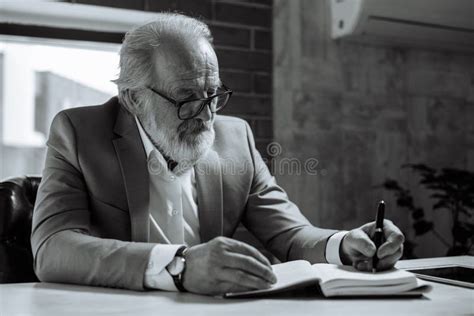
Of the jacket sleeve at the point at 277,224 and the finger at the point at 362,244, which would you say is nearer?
the finger at the point at 362,244

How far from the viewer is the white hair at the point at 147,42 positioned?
5.70 ft

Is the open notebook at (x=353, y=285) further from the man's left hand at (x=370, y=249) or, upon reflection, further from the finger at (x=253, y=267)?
the man's left hand at (x=370, y=249)

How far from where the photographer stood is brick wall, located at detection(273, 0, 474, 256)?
301 cm

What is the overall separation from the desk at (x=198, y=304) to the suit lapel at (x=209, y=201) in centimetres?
64

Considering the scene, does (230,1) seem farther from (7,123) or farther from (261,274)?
(261,274)

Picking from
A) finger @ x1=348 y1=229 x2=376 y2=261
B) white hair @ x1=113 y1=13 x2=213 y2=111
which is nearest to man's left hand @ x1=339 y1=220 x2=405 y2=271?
finger @ x1=348 y1=229 x2=376 y2=261

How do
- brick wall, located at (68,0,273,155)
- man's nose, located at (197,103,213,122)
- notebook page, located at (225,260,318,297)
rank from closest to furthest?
notebook page, located at (225,260,318,297) → man's nose, located at (197,103,213,122) → brick wall, located at (68,0,273,155)

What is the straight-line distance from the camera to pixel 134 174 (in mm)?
1643

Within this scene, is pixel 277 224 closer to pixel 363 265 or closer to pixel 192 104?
pixel 192 104

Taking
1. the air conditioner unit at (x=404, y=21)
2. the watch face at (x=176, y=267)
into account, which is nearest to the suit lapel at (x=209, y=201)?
the watch face at (x=176, y=267)

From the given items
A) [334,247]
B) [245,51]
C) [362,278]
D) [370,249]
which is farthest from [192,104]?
[245,51]

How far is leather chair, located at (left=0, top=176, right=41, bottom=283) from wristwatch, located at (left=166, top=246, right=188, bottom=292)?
0.67 m

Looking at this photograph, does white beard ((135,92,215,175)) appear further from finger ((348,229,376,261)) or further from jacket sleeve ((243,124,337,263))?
finger ((348,229,376,261))

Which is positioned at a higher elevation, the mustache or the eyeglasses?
the eyeglasses
